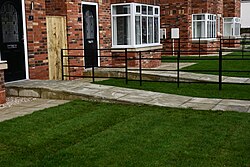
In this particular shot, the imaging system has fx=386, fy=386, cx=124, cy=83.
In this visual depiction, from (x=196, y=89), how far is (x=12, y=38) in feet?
15.3

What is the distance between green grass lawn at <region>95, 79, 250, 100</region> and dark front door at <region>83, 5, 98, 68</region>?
193cm

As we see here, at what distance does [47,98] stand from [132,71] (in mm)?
3840

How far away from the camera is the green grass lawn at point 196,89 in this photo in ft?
28.5

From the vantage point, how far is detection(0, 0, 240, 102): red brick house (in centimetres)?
946

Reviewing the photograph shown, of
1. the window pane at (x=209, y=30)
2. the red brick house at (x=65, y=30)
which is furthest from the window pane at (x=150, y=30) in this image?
the window pane at (x=209, y=30)

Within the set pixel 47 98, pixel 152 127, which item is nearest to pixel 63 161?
pixel 152 127

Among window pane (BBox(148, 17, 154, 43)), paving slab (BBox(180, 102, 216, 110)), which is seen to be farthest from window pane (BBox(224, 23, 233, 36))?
paving slab (BBox(180, 102, 216, 110))

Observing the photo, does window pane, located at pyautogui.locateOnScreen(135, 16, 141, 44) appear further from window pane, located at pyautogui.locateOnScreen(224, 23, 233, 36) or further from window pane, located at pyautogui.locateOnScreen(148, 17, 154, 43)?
window pane, located at pyautogui.locateOnScreen(224, 23, 233, 36)

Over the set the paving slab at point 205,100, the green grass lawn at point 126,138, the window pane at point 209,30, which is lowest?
the green grass lawn at point 126,138

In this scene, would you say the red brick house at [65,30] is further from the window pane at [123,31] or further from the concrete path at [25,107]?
the concrete path at [25,107]

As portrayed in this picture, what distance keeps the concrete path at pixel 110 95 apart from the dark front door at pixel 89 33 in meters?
3.02

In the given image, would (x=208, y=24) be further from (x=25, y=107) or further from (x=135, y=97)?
(x=25, y=107)

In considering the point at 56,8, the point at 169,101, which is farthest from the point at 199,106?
the point at 56,8

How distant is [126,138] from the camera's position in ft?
17.7
